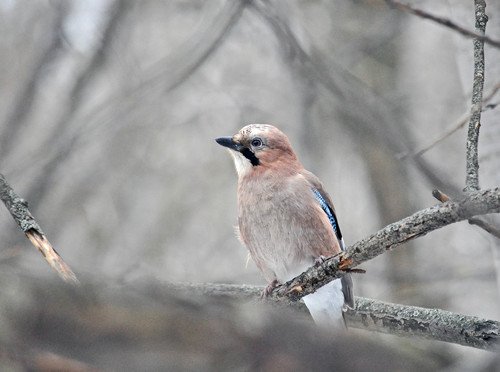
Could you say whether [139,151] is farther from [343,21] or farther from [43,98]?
[343,21]

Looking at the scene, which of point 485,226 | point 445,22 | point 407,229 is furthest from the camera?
point 407,229

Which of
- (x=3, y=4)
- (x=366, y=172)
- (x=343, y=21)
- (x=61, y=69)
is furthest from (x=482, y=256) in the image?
(x=3, y=4)

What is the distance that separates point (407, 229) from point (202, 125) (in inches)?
278

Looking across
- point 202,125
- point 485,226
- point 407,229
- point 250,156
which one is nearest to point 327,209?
point 250,156

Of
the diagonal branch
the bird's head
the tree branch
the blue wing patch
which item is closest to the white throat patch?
the bird's head

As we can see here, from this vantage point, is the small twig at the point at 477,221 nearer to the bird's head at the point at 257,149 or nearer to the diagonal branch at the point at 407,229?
the diagonal branch at the point at 407,229

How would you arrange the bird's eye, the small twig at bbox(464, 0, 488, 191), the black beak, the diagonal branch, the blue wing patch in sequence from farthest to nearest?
the bird's eye
the black beak
the blue wing patch
the small twig at bbox(464, 0, 488, 191)
the diagonal branch

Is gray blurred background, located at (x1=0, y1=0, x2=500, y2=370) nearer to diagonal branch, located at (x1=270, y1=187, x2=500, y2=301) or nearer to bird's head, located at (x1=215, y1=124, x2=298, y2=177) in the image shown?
bird's head, located at (x1=215, y1=124, x2=298, y2=177)

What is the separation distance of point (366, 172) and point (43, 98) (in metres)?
3.46

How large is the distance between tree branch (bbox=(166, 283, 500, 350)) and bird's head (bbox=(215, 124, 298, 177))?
1104 mm

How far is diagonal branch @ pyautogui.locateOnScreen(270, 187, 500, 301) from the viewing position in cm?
228

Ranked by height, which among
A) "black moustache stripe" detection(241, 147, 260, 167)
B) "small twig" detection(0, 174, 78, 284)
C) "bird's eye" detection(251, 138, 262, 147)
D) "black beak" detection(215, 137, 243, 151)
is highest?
"black beak" detection(215, 137, 243, 151)

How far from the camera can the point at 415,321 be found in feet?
11.1

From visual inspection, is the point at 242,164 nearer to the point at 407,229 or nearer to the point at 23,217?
the point at 23,217
